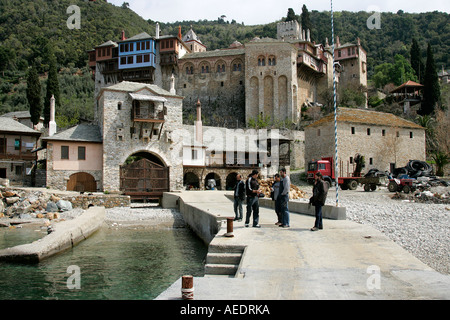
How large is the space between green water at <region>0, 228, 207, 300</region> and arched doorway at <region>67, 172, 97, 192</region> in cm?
1622

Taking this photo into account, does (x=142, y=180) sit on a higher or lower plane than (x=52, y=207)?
→ higher

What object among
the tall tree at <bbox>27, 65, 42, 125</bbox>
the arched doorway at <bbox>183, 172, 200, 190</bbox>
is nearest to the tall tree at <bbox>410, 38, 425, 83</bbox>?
the arched doorway at <bbox>183, 172, 200, 190</bbox>

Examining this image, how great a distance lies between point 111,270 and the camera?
1078 centimetres

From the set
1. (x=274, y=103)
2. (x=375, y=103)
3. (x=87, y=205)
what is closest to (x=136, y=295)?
(x=87, y=205)

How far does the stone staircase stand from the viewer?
7633mm

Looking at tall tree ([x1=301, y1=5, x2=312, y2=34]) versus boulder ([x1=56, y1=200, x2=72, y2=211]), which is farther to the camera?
tall tree ([x1=301, y1=5, x2=312, y2=34])

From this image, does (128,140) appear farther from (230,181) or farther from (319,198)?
(319,198)

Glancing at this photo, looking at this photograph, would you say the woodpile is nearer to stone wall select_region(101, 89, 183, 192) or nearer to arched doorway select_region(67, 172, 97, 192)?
stone wall select_region(101, 89, 183, 192)

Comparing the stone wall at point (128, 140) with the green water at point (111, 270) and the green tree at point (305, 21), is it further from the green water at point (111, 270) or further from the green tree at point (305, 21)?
the green tree at point (305, 21)

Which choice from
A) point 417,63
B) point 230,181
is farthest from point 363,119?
point 417,63

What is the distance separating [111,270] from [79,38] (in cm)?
9991

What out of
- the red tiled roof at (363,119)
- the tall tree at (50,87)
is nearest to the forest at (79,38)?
the tall tree at (50,87)

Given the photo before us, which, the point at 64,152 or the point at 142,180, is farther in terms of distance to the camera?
the point at 142,180

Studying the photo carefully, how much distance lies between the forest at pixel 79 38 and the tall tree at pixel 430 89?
26.1 meters
